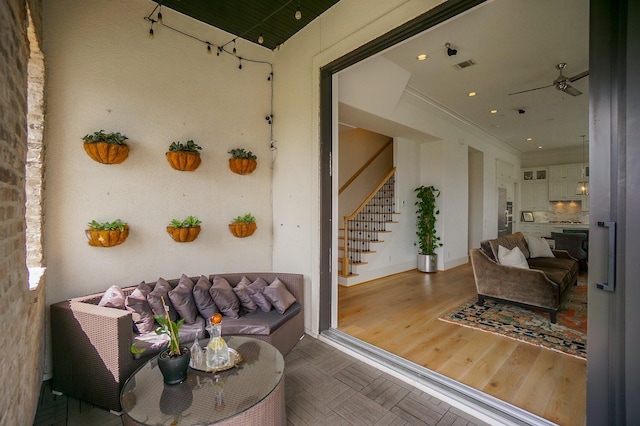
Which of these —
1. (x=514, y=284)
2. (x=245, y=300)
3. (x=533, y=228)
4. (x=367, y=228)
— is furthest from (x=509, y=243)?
(x=533, y=228)

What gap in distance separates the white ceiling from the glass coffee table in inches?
116

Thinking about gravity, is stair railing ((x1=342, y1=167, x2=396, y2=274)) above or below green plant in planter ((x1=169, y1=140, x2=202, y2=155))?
below

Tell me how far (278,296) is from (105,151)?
205 cm

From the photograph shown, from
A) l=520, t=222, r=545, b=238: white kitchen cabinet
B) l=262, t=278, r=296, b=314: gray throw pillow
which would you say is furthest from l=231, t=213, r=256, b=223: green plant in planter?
l=520, t=222, r=545, b=238: white kitchen cabinet

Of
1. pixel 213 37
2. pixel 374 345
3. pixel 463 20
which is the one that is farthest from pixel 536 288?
pixel 213 37

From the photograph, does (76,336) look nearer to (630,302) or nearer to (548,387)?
(630,302)

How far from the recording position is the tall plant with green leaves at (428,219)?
6.50 m

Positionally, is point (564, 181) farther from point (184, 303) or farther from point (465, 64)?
point (184, 303)

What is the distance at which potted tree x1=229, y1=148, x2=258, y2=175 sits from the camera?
3.54 metres

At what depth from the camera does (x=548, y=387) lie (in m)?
2.38

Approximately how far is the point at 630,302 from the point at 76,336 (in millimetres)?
3436

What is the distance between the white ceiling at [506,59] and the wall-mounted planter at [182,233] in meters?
2.84

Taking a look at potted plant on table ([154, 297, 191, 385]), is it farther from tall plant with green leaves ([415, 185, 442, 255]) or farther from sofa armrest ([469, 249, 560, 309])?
tall plant with green leaves ([415, 185, 442, 255])

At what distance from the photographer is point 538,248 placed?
554cm
